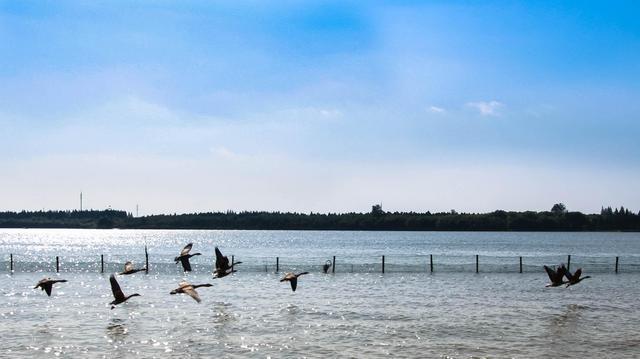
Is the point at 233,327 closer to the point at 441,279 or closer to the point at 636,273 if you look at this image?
the point at 441,279

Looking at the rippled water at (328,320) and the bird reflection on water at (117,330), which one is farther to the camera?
the bird reflection on water at (117,330)

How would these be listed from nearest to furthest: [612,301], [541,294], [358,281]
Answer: [612,301]
[541,294]
[358,281]

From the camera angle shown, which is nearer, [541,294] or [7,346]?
[7,346]

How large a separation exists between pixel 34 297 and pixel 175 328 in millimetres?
15382

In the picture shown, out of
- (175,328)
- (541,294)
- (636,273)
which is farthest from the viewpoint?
(636,273)

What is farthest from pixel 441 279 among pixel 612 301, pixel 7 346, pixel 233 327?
pixel 7 346

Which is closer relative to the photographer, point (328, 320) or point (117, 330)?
point (117, 330)

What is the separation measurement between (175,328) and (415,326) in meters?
9.79

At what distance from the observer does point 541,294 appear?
44938mm

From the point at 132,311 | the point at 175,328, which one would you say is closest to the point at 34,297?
the point at 132,311

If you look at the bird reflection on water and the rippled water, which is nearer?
the rippled water

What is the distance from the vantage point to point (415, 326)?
101 feet

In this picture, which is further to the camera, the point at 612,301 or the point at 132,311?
the point at 612,301

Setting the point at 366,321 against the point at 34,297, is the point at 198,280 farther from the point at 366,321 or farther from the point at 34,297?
the point at 366,321
